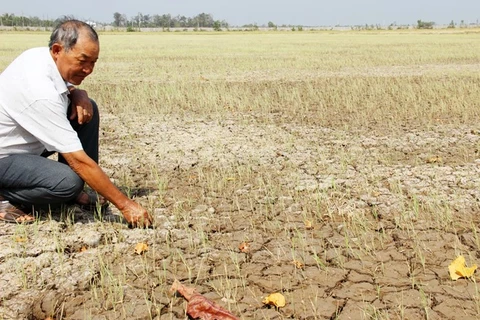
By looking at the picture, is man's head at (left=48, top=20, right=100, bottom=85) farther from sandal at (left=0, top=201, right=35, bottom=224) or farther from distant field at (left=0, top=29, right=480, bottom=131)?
distant field at (left=0, top=29, right=480, bottom=131)

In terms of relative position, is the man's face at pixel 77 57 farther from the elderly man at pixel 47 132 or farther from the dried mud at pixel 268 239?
the dried mud at pixel 268 239

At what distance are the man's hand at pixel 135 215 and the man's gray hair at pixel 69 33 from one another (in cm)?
104

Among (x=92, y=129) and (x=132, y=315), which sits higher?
(x=92, y=129)

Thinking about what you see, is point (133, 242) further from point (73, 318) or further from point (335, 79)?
point (335, 79)

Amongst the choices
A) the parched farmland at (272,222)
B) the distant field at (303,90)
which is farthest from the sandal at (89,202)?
the distant field at (303,90)

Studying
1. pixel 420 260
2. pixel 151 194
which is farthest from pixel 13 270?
pixel 420 260

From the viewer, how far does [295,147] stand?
5.83m

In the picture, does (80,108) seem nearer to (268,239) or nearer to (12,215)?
(12,215)

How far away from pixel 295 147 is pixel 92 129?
2.58 meters

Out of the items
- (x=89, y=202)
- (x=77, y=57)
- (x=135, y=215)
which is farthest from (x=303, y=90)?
(x=77, y=57)

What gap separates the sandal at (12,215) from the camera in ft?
11.7

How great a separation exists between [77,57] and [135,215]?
1.06m

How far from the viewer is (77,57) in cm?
320

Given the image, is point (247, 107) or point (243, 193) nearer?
point (243, 193)
